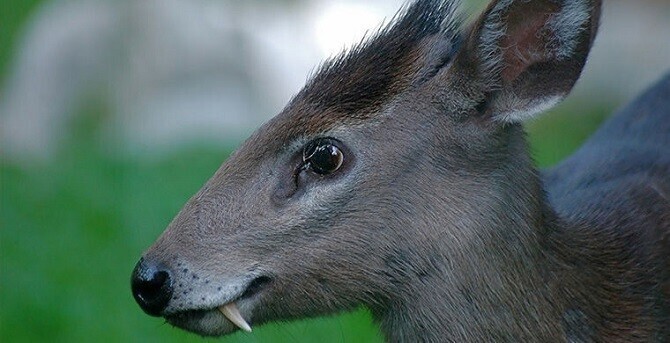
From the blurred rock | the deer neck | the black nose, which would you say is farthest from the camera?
the blurred rock

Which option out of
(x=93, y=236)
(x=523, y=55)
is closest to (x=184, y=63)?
(x=93, y=236)

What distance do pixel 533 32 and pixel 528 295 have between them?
0.74m

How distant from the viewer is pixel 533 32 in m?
3.68

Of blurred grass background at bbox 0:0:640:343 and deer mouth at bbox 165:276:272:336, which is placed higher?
blurred grass background at bbox 0:0:640:343

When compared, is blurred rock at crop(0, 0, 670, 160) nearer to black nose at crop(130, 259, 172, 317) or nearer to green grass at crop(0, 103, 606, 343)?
green grass at crop(0, 103, 606, 343)

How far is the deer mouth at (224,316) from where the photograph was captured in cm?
356

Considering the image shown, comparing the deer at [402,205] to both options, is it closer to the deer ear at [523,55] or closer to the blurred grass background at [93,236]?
the deer ear at [523,55]

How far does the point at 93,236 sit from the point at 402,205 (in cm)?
354

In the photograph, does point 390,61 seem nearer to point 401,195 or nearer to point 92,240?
point 401,195

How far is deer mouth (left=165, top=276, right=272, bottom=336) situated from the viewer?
3561 mm

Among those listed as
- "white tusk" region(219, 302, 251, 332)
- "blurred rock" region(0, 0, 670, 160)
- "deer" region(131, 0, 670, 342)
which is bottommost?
"white tusk" region(219, 302, 251, 332)

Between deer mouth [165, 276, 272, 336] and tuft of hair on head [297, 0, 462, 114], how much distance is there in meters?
0.55

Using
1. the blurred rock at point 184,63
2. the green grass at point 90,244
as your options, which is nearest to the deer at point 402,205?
the green grass at point 90,244

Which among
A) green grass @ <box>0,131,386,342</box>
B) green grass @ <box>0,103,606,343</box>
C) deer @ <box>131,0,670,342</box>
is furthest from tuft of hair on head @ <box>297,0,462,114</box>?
green grass @ <box>0,131,386,342</box>
